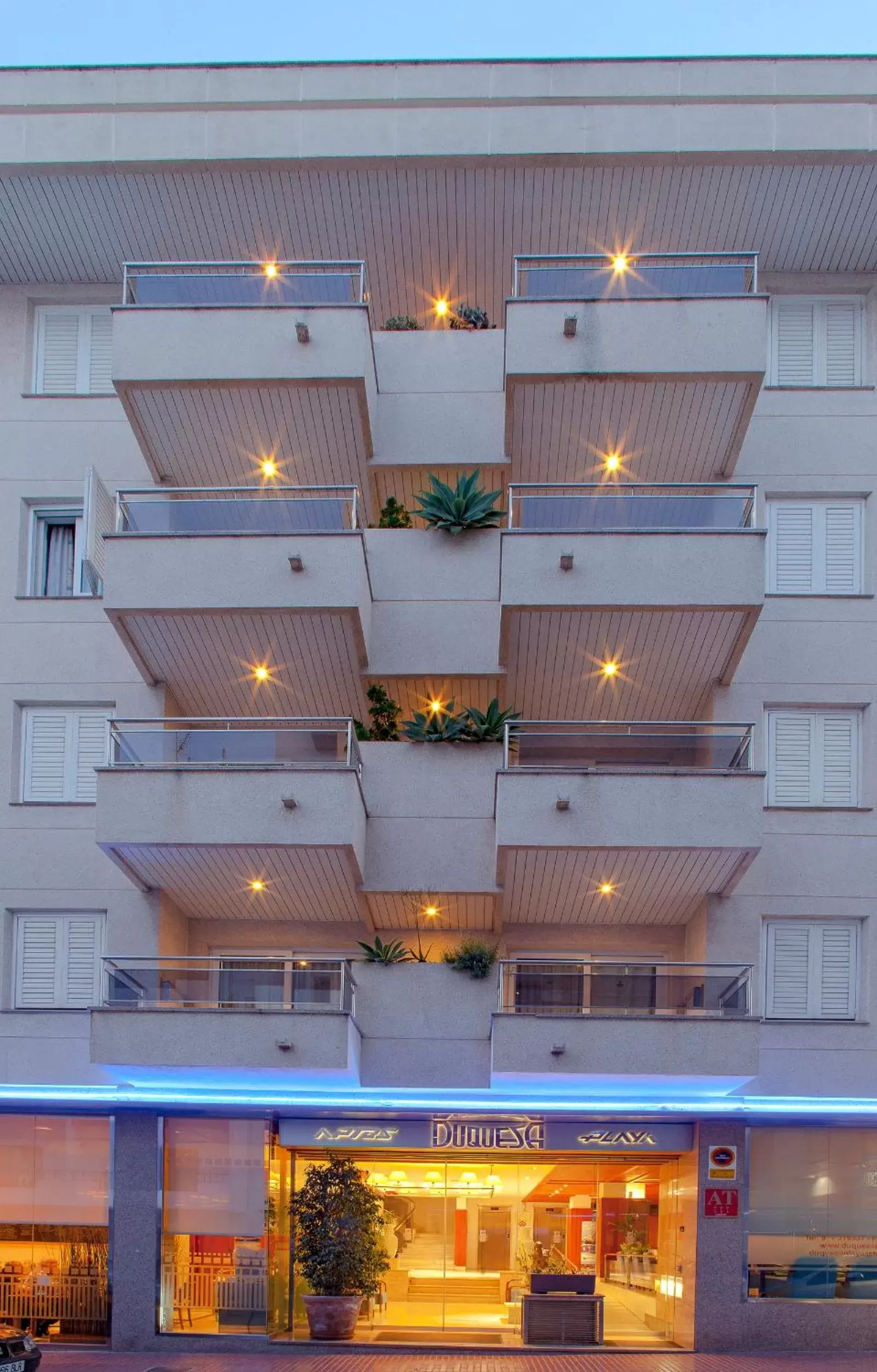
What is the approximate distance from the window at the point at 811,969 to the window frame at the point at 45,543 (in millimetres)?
11933

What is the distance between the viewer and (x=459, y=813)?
68.9ft

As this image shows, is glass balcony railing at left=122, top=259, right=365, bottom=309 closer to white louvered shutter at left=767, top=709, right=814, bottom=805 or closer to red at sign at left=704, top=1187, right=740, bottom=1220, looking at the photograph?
white louvered shutter at left=767, top=709, right=814, bottom=805

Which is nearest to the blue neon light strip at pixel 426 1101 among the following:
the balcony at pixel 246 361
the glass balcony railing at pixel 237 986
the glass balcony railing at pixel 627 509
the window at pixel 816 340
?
the glass balcony railing at pixel 237 986

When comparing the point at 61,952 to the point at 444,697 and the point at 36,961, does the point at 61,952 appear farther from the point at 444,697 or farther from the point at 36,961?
the point at 444,697

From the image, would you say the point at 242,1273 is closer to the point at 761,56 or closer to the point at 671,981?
Result: the point at 671,981

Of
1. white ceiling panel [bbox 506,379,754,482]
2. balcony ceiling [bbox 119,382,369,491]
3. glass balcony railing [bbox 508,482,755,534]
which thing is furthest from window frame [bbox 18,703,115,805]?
white ceiling panel [bbox 506,379,754,482]

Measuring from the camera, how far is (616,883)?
20562 mm

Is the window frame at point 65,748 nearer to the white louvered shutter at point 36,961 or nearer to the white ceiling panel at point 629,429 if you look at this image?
the white louvered shutter at point 36,961

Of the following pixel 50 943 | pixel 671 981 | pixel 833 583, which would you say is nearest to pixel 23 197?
pixel 50 943

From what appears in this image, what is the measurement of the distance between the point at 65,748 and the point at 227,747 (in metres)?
3.52

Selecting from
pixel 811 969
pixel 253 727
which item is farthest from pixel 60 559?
pixel 811 969

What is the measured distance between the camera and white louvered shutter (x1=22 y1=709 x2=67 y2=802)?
22.0 meters

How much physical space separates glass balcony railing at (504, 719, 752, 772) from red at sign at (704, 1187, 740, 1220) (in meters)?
6.19

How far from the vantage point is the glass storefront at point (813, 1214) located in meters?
20.6
